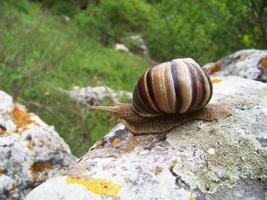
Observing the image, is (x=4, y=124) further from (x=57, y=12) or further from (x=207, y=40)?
(x=57, y=12)

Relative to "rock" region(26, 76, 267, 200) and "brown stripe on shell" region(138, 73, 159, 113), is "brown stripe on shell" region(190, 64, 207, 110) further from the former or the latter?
"brown stripe on shell" region(138, 73, 159, 113)

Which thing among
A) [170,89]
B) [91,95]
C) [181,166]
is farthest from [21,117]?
[91,95]

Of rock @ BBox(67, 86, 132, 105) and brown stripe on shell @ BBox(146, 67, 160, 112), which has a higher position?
brown stripe on shell @ BBox(146, 67, 160, 112)

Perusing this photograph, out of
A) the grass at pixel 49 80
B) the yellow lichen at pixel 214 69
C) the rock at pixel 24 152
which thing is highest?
the yellow lichen at pixel 214 69

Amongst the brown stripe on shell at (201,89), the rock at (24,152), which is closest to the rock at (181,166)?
the brown stripe on shell at (201,89)

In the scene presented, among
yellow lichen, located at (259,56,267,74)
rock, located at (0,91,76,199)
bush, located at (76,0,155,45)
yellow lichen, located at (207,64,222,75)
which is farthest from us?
bush, located at (76,0,155,45)

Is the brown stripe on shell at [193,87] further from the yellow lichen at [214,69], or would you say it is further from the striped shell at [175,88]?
the yellow lichen at [214,69]

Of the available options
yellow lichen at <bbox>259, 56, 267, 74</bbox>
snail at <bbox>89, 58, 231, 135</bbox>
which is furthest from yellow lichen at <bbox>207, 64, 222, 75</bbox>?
snail at <bbox>89, 58, 231, 135</bbox>
